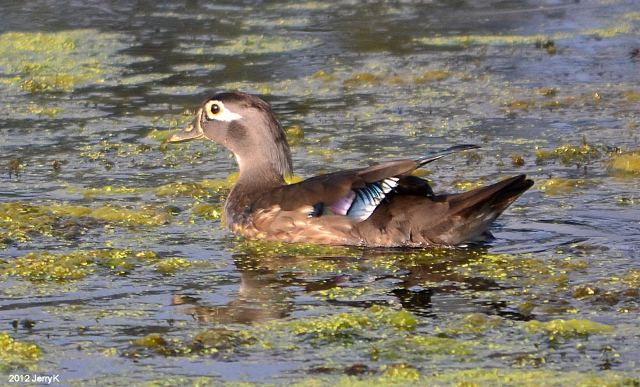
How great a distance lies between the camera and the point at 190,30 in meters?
16.5

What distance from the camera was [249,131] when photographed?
10180mm

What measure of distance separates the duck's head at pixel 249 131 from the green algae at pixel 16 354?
322cm

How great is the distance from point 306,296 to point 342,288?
23 cm

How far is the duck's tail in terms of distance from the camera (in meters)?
8.70

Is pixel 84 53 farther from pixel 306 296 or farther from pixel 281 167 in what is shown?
pixel 306 296

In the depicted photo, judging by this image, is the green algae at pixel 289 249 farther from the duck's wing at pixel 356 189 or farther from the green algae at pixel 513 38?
the green algae at pixel 513 38

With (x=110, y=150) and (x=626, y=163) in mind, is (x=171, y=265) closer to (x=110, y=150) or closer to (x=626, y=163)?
(x=110, y=150)

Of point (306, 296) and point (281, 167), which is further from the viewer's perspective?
point (281, 167)

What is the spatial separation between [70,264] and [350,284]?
1.68 metres

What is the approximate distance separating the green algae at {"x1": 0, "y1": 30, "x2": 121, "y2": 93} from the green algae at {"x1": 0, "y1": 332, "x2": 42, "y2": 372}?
23.7 feet

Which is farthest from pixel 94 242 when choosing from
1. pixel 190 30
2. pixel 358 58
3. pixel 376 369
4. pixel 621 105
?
pixel 190 30

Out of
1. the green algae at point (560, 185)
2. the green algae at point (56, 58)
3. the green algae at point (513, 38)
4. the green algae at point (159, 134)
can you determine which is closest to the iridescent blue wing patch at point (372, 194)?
the green algae at point (560, 185)

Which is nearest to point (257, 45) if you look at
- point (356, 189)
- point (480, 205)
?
point (356, 189)

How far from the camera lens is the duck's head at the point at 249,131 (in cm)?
1003
